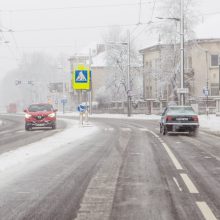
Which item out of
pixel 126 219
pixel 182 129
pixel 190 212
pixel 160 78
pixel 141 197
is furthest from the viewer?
pixel 160 78

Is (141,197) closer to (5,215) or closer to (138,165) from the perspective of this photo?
(5,215)

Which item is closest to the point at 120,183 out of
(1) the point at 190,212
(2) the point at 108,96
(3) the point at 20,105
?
(1) the point at 190,212

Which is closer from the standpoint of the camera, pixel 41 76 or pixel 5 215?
pixel 5 215

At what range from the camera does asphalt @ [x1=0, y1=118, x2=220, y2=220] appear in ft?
19.2

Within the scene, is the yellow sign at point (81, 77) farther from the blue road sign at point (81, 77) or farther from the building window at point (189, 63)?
the building window at point (189, 63)

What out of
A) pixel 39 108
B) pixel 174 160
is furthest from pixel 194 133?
pixel 174 160

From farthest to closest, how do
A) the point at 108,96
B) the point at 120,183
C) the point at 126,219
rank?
the point at 108,96
the point at 120,183
the point at 126,219

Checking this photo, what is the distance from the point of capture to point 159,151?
13617 millimetres

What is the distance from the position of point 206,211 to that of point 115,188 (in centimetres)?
198

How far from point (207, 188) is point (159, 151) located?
6.13m

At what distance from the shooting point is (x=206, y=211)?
5883mm

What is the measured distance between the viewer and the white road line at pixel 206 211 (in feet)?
18.3

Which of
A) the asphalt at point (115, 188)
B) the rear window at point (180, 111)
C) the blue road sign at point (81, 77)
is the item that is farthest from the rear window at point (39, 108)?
the asphalt at point (115, 188)

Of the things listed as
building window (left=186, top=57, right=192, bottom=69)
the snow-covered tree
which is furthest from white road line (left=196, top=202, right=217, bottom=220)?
the snow-covered tree
